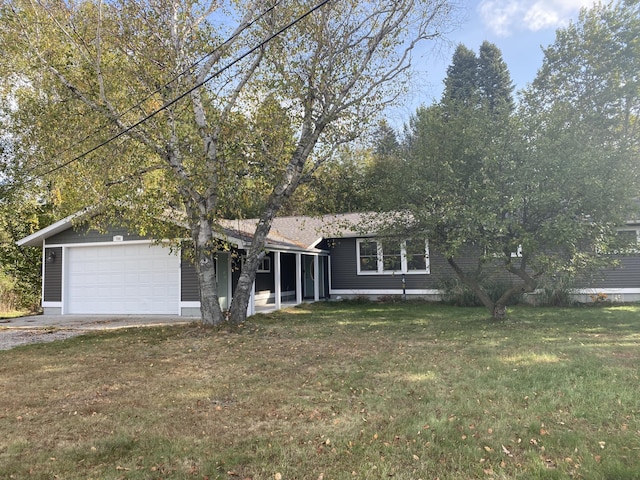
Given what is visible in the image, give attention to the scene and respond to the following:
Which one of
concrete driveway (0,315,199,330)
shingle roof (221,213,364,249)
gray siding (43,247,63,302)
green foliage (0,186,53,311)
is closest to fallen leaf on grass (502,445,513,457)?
concrete driveway (0,315,199,330)

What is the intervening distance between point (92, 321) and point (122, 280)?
5.59 feet

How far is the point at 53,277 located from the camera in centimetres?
1416

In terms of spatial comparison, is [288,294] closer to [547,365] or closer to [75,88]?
[75,88]

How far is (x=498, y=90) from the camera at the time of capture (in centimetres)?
3662

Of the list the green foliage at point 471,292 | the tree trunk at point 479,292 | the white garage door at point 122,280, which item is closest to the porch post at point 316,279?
the green foliage at point 471,292

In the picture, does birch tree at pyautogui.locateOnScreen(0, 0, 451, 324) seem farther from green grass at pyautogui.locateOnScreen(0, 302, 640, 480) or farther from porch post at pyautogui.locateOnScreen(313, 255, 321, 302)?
porch post at pyautogui.locateOnScreen(313, 255, 321, 302)

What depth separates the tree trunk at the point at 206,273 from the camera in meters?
9.60

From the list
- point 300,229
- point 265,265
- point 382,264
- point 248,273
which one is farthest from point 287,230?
point 248,273

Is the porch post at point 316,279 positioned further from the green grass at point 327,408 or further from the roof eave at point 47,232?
the roof eave at point 47,232

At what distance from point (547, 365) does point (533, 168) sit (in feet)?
14.2

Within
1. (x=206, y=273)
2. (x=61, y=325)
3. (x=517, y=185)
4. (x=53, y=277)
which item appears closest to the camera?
(x=517, y=185)

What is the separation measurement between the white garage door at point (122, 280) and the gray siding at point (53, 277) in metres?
0.29

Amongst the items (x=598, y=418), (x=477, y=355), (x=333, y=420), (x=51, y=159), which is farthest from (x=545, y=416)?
(x=51, y=159)

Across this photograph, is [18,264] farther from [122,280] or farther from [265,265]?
[265,265]
